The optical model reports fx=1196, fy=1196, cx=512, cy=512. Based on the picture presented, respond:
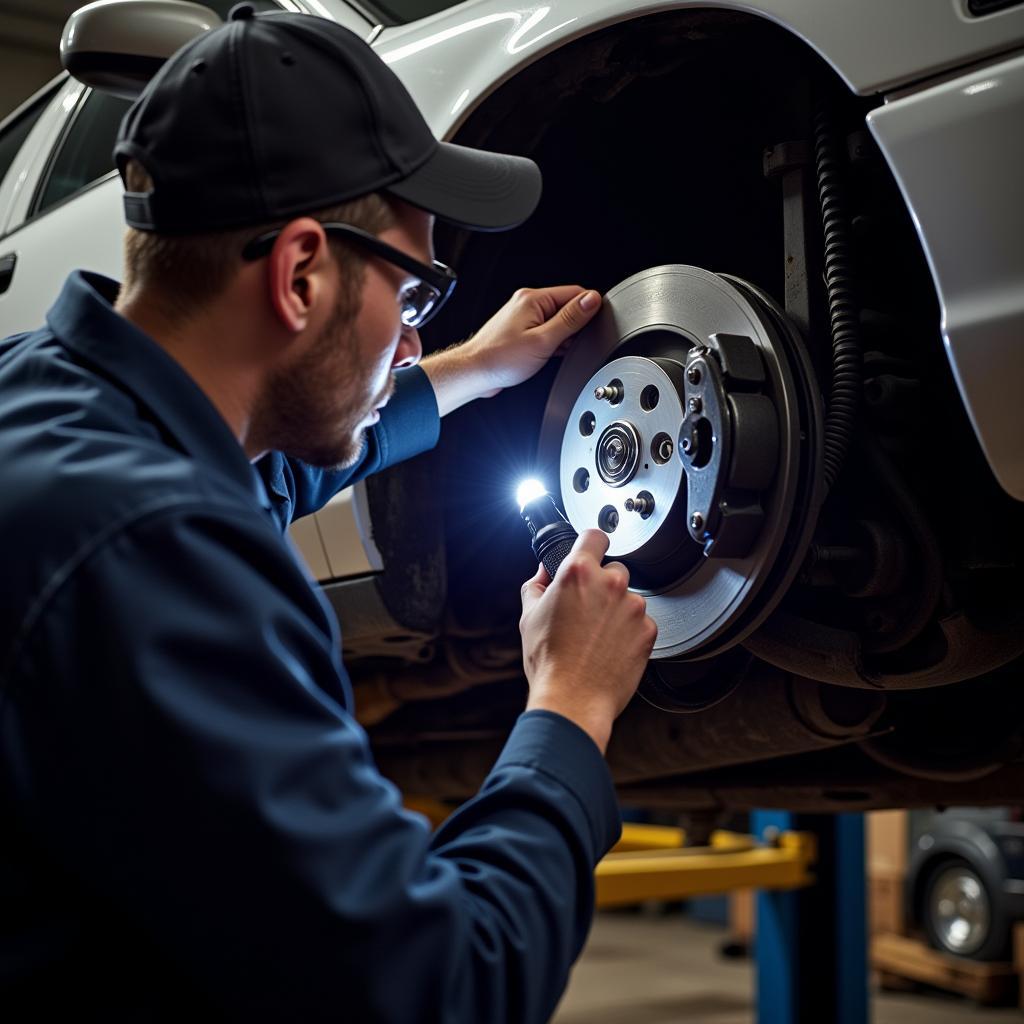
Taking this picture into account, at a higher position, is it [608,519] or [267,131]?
[267,131]

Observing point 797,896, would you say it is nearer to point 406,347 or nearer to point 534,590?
point 534,590

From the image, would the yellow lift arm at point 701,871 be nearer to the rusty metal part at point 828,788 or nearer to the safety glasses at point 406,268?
the rusty metal part at point 828,788

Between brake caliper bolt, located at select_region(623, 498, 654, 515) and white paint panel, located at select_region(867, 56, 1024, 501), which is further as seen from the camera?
brake caliper bolt, located at select_region(623, 498, 654, 515)

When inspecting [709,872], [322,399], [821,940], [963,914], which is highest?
[322,399]

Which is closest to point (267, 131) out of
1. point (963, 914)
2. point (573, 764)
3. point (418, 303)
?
point (418, 303)

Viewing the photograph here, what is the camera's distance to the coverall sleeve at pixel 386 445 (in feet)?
4.06

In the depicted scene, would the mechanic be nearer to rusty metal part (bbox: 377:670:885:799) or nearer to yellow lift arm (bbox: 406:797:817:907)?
rusty metal part (bbox: 377:670:885:799)

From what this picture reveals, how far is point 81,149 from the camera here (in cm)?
218

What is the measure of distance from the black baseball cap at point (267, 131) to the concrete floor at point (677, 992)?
3.97m

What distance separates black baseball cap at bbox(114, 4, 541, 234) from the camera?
77cm

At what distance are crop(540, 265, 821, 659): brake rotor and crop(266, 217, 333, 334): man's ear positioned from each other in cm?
35

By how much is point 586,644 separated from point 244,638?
31 centimetres

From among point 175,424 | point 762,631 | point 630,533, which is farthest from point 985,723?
point 175,424

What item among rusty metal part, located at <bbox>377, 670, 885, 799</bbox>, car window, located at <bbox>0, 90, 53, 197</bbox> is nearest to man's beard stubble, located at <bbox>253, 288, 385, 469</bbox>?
rusty metal part, located at <bbox>377, 670, 885, 799</bbox>
